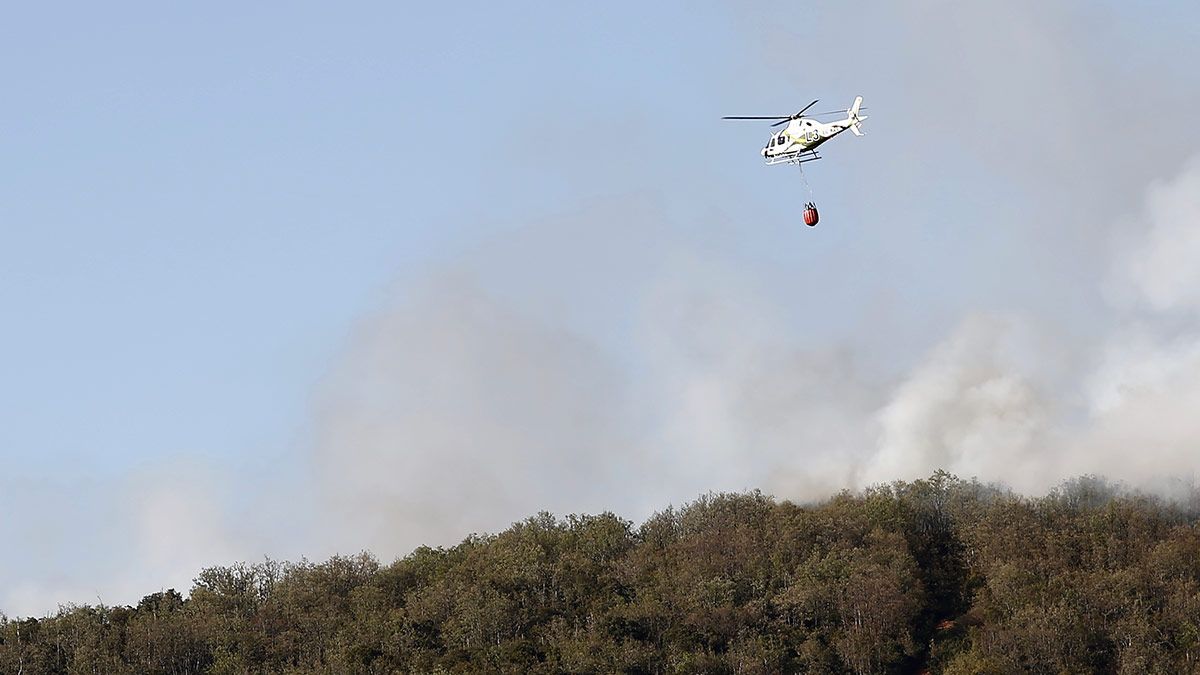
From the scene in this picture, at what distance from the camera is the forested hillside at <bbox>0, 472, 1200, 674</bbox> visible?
16012 cm

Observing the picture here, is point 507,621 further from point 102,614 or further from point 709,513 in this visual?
point 102,614

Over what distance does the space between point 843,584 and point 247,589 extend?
63561 mm

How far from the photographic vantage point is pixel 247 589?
191125mm

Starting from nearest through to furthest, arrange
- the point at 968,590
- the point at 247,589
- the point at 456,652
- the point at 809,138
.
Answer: the point at 809,138
the point at 456,652
the point at 968,590
the point at 247,589

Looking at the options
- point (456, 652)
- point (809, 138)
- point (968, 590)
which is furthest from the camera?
point (968, 590)

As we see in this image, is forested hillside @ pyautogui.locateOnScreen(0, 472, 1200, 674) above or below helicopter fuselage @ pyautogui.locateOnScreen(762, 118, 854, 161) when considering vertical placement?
below

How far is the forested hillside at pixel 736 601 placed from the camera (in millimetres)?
160125

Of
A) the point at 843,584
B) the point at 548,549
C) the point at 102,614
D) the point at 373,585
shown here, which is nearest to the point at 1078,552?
the point at 843,584

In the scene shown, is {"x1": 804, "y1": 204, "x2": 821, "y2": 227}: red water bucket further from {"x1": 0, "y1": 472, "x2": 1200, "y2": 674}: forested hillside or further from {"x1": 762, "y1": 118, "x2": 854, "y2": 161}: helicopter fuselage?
{"x1": 0, "y1": 472, "x2": 1200, "y2": 674}: forested hillside

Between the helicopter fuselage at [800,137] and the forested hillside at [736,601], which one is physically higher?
the helicopter fuselage at [800,137]

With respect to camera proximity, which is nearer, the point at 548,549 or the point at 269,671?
the point at 269,671

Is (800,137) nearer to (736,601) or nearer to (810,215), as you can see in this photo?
(810,215)

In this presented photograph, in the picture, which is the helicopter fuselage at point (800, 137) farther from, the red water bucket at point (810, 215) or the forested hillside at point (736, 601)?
the forested hillside at point (736, 601)

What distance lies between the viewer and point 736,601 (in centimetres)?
17100
